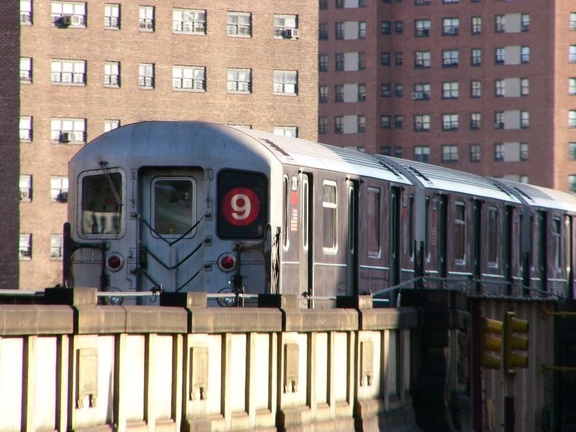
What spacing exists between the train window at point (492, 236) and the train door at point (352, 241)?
8574 mm

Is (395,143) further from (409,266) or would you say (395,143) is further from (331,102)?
(409,266)

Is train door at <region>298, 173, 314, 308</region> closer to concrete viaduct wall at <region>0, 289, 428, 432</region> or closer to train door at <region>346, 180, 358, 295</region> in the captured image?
train door at <region>346, 180, 358, 295</region>

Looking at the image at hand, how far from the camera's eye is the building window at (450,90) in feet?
423

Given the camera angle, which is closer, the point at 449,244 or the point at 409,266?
the point at 409,266

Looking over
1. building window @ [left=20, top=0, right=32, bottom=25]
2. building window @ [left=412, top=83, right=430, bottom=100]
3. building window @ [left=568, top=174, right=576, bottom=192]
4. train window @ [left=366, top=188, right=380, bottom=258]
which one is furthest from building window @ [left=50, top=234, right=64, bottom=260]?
building window @ [left=412, top=83, right=430, bottom=100]

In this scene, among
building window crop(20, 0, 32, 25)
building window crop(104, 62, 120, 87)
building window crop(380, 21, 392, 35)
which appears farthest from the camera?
building window crop(380, 21, 392, 35)

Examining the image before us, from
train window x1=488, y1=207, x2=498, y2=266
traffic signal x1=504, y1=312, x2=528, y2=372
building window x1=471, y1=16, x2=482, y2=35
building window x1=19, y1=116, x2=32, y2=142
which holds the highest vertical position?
building window x1=471, y1=16, x2=482, y2=35

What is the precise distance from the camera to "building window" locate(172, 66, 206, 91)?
77.9 m

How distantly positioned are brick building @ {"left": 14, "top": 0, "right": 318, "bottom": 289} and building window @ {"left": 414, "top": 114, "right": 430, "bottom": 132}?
50.4 meters

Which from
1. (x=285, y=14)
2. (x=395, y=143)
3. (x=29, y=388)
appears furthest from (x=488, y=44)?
(x=29, y=388)

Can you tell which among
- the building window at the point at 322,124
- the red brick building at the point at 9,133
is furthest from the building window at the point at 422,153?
the red brick building at the point at 9,133

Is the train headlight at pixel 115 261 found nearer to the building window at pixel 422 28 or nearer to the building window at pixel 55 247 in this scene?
the building window at pixel 55 247

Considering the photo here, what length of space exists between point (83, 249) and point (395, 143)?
11167cm

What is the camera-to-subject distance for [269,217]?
2080cm
